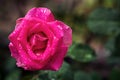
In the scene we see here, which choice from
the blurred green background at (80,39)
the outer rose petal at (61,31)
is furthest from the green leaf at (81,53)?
the outer rose petal at (61,31)

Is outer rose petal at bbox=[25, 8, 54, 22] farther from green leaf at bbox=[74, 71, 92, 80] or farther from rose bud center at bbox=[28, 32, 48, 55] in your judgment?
green leaf at bbox=[74, 71, 92, 80]

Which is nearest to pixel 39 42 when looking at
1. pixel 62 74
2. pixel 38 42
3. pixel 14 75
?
pixel 38 42

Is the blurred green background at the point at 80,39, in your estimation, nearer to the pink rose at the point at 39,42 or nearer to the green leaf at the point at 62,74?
the green leaf at the point at 62,74

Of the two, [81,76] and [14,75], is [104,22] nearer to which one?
[81,76]

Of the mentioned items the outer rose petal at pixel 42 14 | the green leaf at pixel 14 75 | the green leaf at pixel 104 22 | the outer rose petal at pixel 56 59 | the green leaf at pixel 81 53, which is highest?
the outer rose petal at pixel 42 14

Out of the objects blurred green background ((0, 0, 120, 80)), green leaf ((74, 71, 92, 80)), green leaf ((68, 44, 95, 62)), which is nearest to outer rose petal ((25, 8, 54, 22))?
blurred green background ((0, 0, 120, 80))

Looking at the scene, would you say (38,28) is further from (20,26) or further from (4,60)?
(4,60)

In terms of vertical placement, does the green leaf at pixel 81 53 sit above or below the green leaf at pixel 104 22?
below
